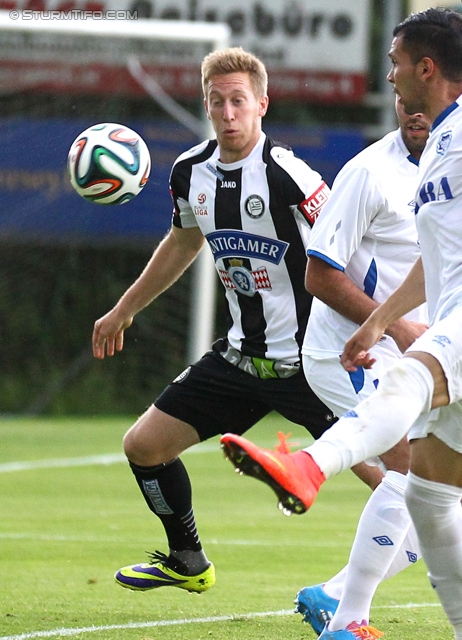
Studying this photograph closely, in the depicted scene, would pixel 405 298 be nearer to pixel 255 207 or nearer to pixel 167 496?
pixel 255 207

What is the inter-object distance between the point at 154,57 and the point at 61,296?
432 centimetres

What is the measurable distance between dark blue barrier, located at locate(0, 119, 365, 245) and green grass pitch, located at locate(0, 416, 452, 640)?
457 cm

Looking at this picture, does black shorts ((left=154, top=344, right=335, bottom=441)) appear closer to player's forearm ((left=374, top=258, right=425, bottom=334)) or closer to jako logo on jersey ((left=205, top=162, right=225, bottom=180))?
jako logo on jersey ((left=205, top=162, right=225, bottom=180))

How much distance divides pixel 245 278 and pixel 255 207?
12.4 inches

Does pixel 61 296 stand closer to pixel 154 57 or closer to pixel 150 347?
pixel 150 347

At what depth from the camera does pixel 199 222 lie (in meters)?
5.58

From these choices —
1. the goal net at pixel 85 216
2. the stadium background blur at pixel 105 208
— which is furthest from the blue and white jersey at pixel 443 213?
the stadium background blur at pixel 105 208

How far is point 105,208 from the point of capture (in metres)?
17.0

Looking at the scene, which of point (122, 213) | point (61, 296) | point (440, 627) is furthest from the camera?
point (61, 296)

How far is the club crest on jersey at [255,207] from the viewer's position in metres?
5.39

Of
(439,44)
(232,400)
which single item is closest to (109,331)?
(232,400)

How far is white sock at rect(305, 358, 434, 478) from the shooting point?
3598 millimetres

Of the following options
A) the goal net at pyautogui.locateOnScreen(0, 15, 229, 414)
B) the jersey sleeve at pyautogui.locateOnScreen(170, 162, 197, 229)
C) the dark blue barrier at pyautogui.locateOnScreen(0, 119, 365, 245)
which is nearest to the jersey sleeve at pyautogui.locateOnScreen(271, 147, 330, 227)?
the jersey sleeve at pyautogui.locateOnScreen(170, 162, 197, 229)

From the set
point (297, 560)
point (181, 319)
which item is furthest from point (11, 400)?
point (297, 560)
